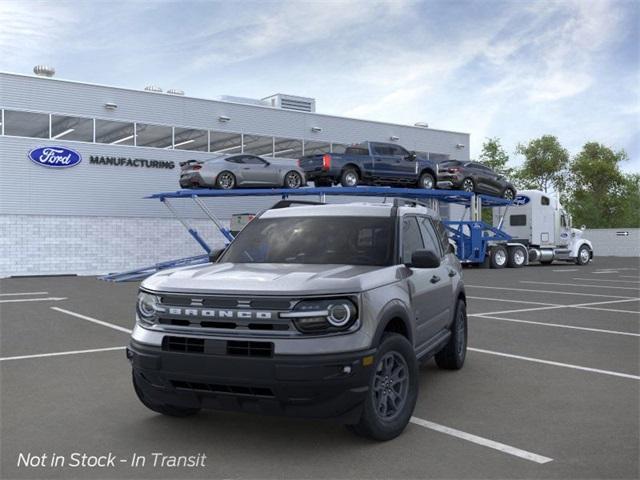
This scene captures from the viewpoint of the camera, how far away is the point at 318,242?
5645mm

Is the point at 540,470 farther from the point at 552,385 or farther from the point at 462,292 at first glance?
the point at 462,292

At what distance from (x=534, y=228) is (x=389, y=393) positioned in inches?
1121

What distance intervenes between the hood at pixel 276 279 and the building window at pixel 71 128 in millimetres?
24539

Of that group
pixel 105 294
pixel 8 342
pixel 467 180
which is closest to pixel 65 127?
pixel 105 294

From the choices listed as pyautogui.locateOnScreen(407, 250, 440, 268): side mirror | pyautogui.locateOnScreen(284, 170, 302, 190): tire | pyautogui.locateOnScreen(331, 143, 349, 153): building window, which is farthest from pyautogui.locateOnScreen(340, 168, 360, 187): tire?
pyautogui.locateOnScreen(407, 250, 440, 268): side mirror

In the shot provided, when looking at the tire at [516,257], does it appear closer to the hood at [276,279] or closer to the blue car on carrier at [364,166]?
the blue car on carrier at [364,166]

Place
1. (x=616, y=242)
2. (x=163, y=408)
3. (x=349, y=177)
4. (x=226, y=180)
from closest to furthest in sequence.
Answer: (x=163, y=408) → (x=349, y=177) → (x=226, y=180) → (x=616, y=242)

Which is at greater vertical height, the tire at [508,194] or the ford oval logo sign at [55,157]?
the ford oval logo sign at [55,157]

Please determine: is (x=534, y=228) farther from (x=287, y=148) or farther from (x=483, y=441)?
(x=483, y=441)

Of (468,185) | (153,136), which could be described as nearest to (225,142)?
(153,136)

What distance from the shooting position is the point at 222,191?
24.7 m

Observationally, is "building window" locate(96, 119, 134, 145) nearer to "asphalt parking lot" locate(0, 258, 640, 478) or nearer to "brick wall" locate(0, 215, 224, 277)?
"brick wall" locate(0, 215, 224, 277)

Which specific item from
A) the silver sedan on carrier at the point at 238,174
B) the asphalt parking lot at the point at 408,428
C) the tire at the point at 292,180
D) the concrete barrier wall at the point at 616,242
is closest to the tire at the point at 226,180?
the silver sedan on carrier at the point at 238,174

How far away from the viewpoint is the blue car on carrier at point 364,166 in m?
24.3
